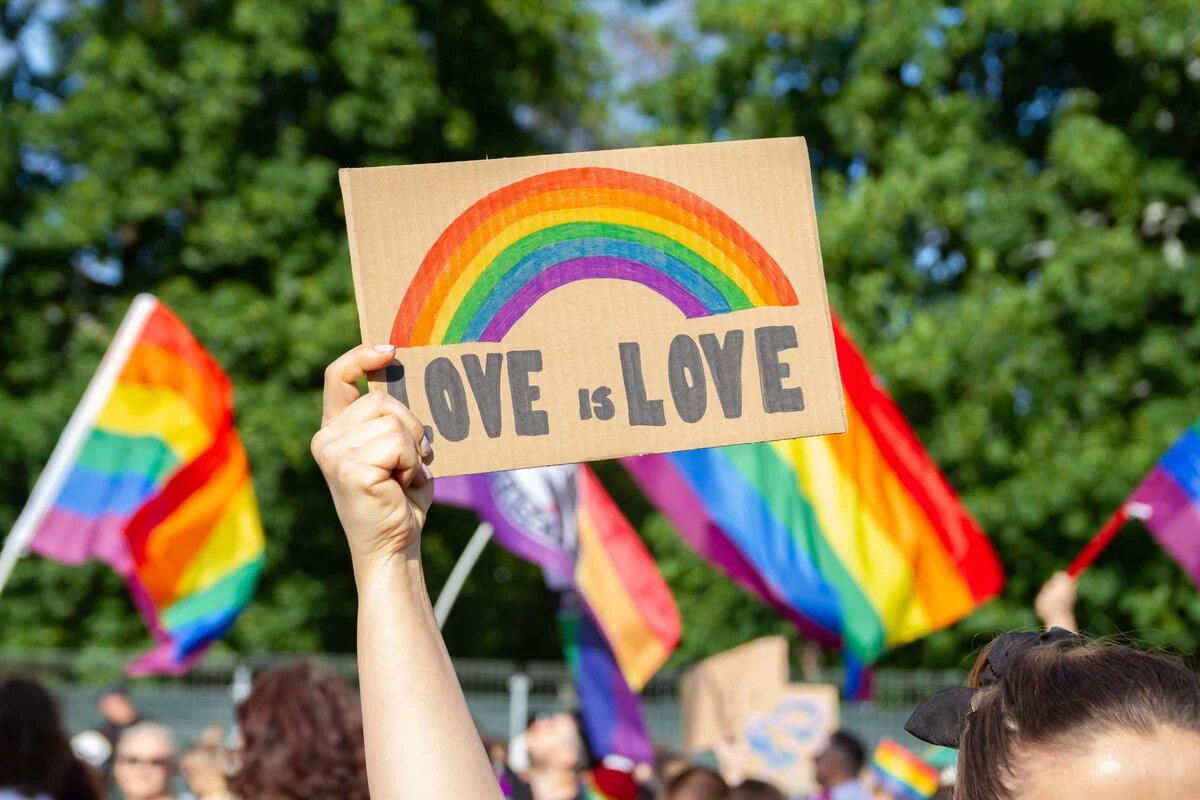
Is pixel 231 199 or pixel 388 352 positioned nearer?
pixel 388 352

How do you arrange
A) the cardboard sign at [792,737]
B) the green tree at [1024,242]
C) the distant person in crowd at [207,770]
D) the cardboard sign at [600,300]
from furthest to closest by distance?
1. the green tree at [1024,242]
2. the cardboard sign at [792,737]
3. the distant person in crowd at [207,770]
4. the cardboard sign at [600,300]

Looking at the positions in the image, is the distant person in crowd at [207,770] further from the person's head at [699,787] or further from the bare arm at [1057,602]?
the bare arm at [1057,602]

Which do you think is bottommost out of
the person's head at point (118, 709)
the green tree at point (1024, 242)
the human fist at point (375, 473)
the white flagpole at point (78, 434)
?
the human fist at point (375, 473)

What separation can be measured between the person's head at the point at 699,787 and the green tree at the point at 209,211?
1071cm

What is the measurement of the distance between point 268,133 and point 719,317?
15.0 metres

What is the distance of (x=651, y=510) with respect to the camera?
59.3ft

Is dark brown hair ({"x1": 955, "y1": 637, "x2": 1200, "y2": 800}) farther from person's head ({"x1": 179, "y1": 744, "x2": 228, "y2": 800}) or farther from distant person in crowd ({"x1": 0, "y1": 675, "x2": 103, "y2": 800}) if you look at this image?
person's head ({"x1": 179, "y1": 744, "x2": 228, "y2": 800})

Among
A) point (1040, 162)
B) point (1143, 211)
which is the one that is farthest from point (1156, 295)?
point (1040, 162)

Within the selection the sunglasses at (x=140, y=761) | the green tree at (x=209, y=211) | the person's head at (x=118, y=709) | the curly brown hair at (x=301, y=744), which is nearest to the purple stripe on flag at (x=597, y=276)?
the curly brown hair at (x=301, y=744)

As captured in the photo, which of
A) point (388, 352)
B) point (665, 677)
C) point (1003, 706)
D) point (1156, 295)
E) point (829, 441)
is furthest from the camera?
point (1156, 295)

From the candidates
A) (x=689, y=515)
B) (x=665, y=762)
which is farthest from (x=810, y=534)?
(x=665, y=762)

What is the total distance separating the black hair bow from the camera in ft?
4.91

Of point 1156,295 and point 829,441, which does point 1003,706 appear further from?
point 1156,295

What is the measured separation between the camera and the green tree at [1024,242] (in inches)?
543
